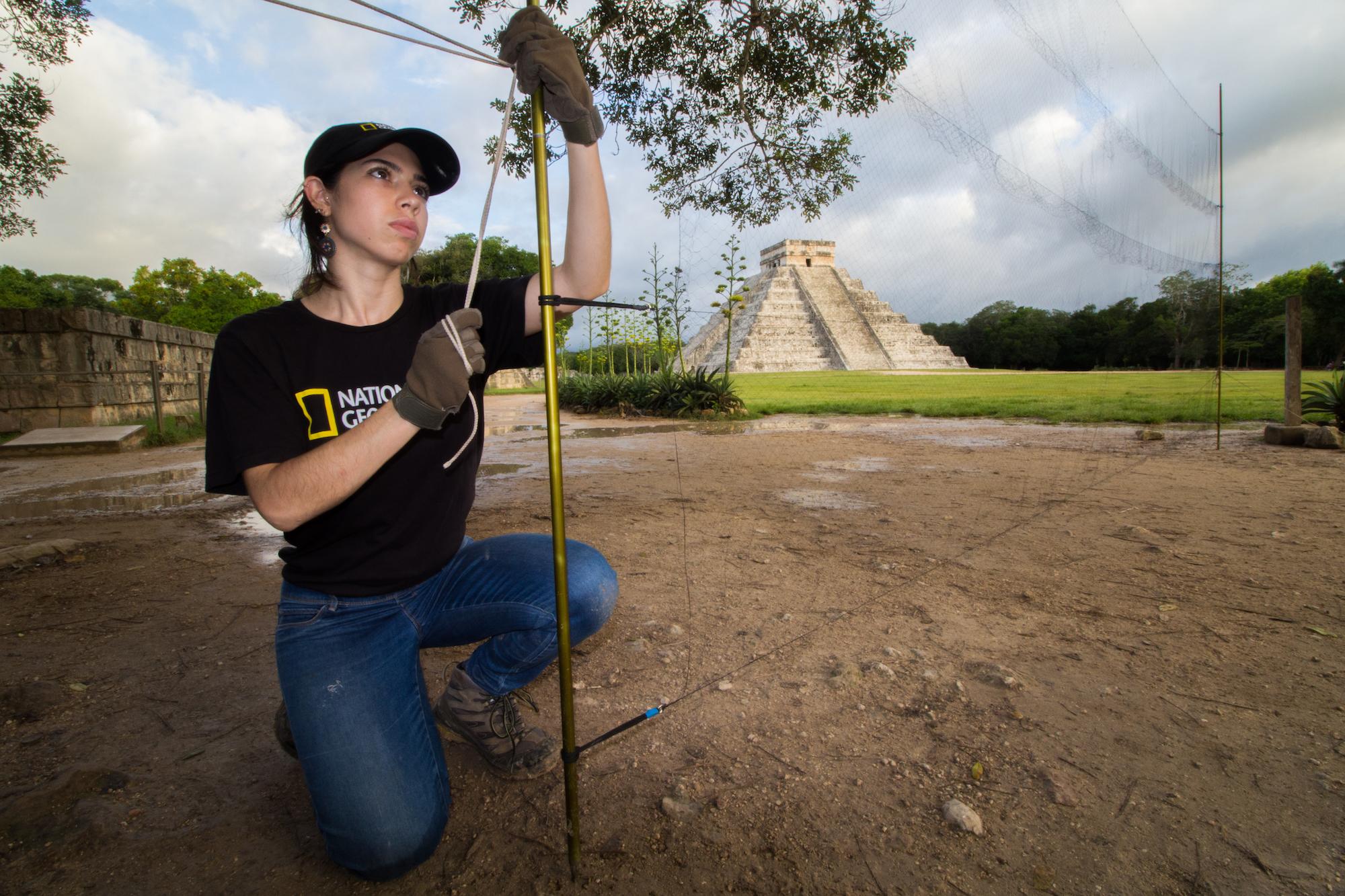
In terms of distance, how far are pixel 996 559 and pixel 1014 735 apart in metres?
1.58

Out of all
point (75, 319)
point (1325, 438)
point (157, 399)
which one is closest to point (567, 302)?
point (1325, 438)

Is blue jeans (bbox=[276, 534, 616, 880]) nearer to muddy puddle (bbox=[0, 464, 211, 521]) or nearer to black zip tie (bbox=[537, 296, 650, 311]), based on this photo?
black zip tie (bbox=[537, 296, 650, 311])

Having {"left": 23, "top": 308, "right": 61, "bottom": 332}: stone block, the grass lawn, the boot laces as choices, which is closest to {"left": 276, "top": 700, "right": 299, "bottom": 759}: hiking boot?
the boot laces

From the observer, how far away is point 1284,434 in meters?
6.59

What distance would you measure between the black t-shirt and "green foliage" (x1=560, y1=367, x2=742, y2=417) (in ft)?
33.0

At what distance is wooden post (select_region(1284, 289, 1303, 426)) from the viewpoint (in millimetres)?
6559

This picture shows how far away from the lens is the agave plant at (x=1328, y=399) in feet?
22.8

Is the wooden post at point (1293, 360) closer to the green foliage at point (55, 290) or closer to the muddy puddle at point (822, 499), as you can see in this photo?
the muddy puddle at point (822, 499)

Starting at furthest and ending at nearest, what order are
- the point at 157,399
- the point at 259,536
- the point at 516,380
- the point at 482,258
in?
the point at 482,258, the point at 516,380, the point at 157,399, the point at 259,536

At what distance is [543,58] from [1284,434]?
8.03 m

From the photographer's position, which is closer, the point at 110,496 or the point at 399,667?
the point at 399,667

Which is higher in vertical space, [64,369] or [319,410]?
[64,369]

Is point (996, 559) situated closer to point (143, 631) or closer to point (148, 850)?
point (148, 850)

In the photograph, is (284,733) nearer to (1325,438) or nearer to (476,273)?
(476,273)
